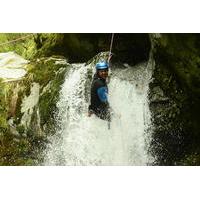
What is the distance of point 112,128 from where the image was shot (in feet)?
14.8

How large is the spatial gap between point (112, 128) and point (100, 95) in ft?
1.02

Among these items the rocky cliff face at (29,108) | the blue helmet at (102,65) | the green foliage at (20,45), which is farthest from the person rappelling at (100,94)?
the green foliage at (20,45)

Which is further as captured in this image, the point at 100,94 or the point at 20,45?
the point at 20,45

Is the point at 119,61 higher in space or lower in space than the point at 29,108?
higher

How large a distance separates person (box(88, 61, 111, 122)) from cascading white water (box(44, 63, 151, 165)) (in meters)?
0.04

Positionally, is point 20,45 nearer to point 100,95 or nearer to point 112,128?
point 100,95

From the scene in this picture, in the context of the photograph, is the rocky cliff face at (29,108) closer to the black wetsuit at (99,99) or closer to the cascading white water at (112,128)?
the cascading white water at (112,128)

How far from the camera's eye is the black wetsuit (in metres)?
4.52

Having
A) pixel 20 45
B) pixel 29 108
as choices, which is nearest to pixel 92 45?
pixel 20 45

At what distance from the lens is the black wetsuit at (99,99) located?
4.52 meters

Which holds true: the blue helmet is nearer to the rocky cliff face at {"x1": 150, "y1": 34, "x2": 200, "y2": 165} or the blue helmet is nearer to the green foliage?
the rocky cliff face at {"x1": 150, "y1": 34, "x2": 200, "y2": 165}
